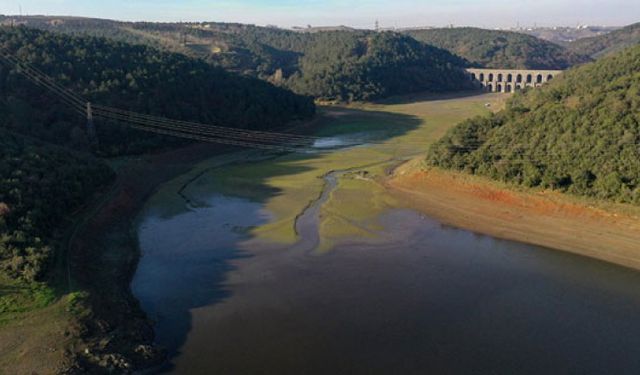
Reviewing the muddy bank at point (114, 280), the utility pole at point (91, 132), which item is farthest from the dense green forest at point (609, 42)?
the muddy bank at point (114, 280)

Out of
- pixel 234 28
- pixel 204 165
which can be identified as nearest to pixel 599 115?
pixel 204 165

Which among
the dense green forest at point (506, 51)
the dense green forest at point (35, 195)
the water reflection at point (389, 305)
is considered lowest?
the water reflection at point (389, 305)

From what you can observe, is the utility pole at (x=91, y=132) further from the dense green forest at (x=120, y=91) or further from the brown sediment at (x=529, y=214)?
the brown sediment at (x=529, y=214)

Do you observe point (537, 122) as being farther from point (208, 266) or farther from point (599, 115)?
point (208, 266)

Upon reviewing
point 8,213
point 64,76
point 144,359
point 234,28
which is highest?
point 234,28

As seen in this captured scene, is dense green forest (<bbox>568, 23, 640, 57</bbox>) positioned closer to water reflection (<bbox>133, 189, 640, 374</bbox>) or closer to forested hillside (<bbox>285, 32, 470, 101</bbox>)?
forested hillside (<bbox>285, 32, 470, 101</bbox>)

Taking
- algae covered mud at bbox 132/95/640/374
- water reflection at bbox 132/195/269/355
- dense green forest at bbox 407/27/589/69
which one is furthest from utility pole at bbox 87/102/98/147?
dense green forest at bbox 407/27/589/69

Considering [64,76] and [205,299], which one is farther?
[64,76]

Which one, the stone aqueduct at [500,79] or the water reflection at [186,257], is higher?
the stone aqueduct at [500,79]
